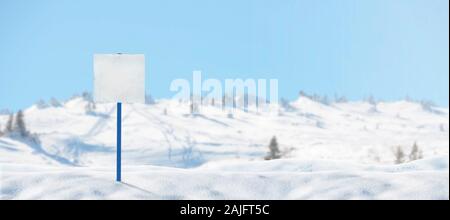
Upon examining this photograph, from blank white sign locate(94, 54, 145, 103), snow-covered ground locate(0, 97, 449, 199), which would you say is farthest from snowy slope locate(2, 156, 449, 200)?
blank white sign locate(94, 54, 145, 103)

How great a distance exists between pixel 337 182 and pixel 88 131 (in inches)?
3801

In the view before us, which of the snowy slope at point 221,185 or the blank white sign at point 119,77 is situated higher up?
the blank white sign at point 119,77

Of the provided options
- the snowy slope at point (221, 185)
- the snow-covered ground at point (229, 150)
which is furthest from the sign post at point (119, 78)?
the snow-covered ground at point (229, 150)

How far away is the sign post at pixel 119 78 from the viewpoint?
669cm

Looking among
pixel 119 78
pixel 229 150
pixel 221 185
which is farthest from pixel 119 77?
pixel 229 150

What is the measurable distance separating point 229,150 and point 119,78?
301 feet

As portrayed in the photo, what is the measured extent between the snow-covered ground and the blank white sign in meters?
1.09

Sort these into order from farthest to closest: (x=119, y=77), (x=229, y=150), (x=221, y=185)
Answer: (x=229, y=150), (x=221, y=185), (x=119, y=77)

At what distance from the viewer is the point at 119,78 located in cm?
672

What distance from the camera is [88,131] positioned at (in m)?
100

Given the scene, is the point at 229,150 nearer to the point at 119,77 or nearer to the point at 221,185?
the point at 221,185

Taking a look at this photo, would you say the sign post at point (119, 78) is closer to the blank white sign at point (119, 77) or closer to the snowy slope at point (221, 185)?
the blank white sign at point (119, 77)

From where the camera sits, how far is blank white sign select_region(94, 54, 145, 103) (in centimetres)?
669
